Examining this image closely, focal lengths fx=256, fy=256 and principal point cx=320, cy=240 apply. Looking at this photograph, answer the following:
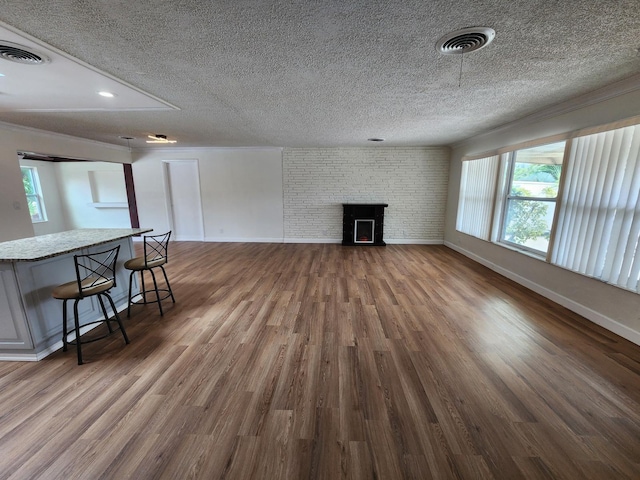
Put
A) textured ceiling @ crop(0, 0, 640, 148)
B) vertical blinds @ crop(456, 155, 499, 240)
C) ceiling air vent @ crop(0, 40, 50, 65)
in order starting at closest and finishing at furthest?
textured ceiling @ crop(0, 0, 640, 148) → ceiling air vent @ crop(0, 40, 50, 65) → vertical blinds @ crop(456, 155, 499, 240)

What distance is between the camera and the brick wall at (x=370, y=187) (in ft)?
20.9

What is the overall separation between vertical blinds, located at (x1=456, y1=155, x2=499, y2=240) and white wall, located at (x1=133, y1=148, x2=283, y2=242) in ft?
14.1

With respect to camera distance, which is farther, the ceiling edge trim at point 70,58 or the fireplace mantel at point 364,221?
the fireplace mantel at point 364,221

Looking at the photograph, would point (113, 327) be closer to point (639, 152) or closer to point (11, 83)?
point (11, 83)

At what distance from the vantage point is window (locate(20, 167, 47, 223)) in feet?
22.9

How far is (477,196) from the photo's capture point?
16.5 feet

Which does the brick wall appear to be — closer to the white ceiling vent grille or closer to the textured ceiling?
the textured ceiling

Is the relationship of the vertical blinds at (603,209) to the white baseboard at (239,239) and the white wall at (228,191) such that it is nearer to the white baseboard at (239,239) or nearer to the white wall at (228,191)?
the white wall at (228,191)

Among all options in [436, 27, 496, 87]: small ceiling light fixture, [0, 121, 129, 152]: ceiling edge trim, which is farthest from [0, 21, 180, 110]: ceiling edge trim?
[0, 121, 129, 152]: ceiling edge trim

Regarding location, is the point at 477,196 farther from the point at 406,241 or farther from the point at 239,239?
the point at 239,239

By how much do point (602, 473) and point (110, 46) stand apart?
12.8ft

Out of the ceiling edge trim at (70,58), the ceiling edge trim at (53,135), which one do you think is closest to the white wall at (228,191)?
the ceiling edge trim at (53,135)

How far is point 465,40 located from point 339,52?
85 cm

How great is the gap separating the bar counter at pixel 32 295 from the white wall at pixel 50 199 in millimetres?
7025
